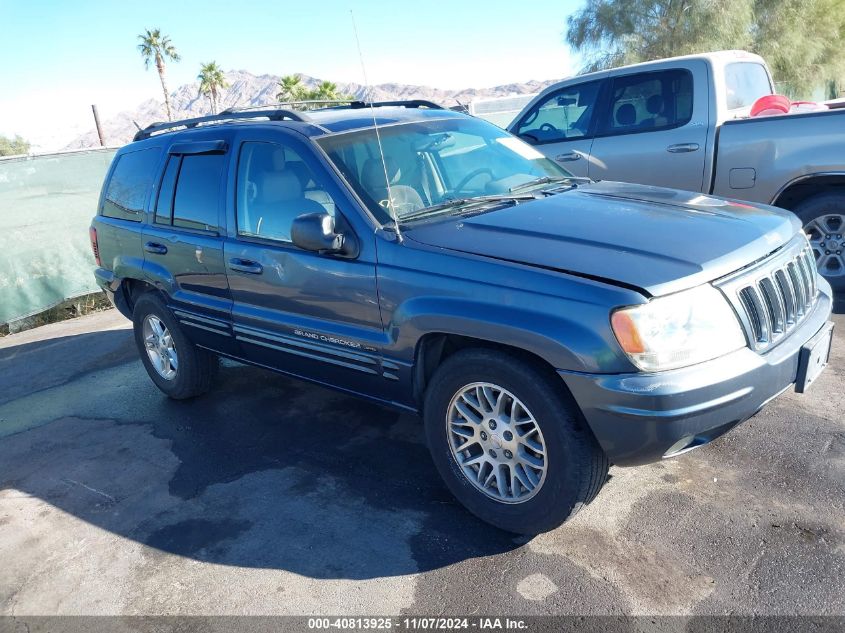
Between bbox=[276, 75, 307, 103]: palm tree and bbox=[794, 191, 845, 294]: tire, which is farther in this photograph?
bbox=[276, 75, 307, 103]: palm tree

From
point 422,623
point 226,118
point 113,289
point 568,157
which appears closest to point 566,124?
point 568,157

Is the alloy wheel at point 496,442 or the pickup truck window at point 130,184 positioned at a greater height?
the pickup truck window at point 130,184

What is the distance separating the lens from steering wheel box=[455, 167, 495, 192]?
385cm

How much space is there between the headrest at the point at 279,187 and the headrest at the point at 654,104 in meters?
4.01

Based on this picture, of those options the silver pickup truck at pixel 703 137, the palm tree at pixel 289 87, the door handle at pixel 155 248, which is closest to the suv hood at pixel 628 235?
the door handle at pixel 155 248

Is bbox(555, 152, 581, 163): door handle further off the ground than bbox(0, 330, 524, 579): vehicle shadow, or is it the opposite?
bbox(555, 152, 581, 163): door handle

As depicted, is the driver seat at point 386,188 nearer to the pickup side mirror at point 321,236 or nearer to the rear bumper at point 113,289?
the pickup side mirror at point 321,236

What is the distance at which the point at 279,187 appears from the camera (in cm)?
391

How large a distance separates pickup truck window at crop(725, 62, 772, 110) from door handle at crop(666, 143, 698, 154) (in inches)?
24.6

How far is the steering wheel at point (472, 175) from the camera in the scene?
12.6ft

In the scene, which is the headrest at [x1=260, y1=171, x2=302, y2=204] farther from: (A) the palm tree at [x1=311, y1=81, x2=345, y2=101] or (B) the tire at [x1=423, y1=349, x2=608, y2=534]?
(A) the palm tree at [x1=311, y1=81, x2=345, y2=101]

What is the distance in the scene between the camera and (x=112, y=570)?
3244 mm

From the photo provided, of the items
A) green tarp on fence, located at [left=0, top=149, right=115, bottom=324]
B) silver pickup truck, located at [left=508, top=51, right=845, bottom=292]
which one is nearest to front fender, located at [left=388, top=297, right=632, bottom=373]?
silver pickup truck, located at [left=508, top=51, right=845, bottom=292]

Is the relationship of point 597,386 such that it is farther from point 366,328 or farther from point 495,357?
point 366,328
